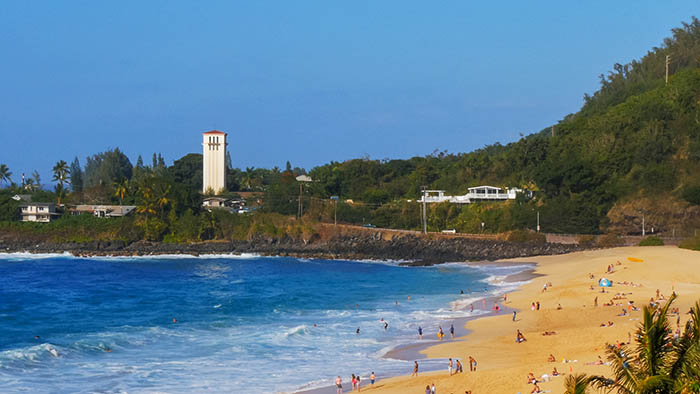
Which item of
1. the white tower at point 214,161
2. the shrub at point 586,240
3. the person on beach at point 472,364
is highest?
the white tower at point 214,161

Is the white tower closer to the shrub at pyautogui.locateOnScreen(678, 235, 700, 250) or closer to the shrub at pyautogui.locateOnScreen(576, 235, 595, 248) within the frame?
the shrub at pyautogui.locateOnScreen(576, 235, 595, 248)

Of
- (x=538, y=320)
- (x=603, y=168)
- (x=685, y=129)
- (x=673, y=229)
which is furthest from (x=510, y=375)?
(x=685, y=129)

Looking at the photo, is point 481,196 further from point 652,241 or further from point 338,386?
point 338,386

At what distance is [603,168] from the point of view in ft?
246

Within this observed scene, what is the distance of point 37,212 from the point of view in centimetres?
8644

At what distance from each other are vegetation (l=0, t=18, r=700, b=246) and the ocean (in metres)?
17.6

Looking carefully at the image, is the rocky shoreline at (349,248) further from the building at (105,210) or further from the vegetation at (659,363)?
the vegetation at (659,363)

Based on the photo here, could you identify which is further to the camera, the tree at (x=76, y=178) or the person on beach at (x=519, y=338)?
the tree at (x=76, y=178)

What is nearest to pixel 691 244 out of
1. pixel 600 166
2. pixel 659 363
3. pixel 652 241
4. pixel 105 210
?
pixel 652 241

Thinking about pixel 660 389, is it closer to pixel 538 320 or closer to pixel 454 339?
pixel 454 339

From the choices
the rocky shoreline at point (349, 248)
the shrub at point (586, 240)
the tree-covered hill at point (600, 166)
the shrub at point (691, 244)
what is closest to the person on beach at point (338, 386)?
the rocky shoreline at point (349, 248)

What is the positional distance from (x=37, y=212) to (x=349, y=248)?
4152 centimetres

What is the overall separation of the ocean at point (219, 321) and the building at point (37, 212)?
25162 mm

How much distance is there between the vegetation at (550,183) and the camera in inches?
2731
